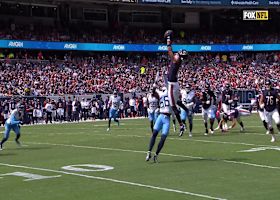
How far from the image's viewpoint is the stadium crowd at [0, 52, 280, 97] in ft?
139

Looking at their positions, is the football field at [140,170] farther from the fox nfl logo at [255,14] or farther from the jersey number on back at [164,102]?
the fox nfl logo at [255,14]

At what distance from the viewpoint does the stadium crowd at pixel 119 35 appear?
5062 cm

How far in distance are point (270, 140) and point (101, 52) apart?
36255 mm

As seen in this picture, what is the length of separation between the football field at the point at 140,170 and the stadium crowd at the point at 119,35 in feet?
96.9

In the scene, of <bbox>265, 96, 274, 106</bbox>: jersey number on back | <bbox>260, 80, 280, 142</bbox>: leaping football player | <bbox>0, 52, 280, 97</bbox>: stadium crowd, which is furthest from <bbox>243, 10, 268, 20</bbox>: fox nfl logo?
<bbox>265, 96, 274, 106</bbox>: jersey number on back

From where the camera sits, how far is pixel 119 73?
49844 mm

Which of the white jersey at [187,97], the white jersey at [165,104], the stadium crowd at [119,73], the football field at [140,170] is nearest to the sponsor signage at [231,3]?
the stadium crowd at [119,73]

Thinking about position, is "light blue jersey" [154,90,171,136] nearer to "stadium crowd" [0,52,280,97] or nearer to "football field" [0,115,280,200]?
"football field" [0,115,280,200]

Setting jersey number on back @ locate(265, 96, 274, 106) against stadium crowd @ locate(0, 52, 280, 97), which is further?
stadium crowd @ locate(0, 52, 280, 97)

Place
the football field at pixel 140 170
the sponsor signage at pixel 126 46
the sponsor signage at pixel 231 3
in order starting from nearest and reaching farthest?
the football field at pixel 140 170 → the sponsor signage at pixel 126 46 → the sponsor signage at pixel 231 3

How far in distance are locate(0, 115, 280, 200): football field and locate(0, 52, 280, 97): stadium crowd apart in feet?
66.9

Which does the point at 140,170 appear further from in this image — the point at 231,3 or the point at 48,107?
the point at 231,3

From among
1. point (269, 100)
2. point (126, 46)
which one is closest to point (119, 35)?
point (126, 46)

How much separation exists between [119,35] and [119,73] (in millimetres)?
7560
